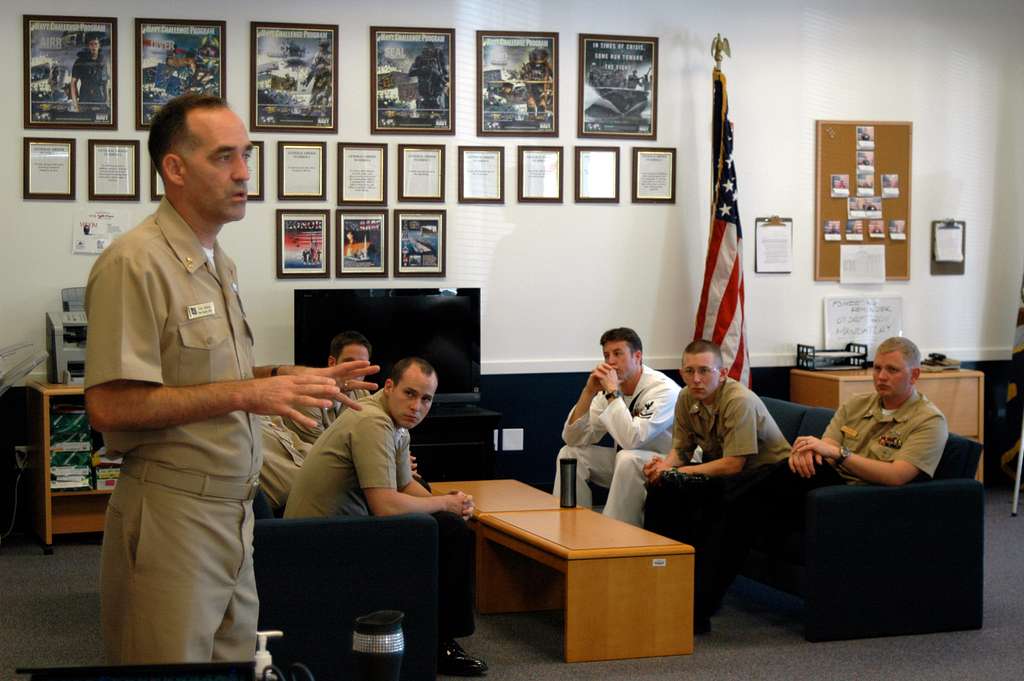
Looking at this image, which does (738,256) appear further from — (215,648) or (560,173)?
(215,648)

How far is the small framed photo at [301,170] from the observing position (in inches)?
258

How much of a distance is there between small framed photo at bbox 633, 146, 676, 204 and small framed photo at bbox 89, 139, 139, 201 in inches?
107

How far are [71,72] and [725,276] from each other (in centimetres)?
360

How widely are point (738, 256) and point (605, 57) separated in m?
1.33

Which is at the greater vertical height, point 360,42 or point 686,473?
point 360,42

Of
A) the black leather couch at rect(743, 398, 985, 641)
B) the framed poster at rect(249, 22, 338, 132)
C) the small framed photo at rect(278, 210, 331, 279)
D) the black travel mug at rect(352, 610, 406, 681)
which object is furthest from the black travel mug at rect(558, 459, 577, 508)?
the black travel mug at rect(352, 610, 406, 681)

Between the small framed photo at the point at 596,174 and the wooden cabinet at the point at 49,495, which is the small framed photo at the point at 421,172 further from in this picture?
the wooden cabinet at the point at 49,495

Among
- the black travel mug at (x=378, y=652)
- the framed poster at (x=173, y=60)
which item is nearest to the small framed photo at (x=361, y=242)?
the framed poster at (x=173, y=60)

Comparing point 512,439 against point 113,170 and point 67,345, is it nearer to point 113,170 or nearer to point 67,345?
point 67,345

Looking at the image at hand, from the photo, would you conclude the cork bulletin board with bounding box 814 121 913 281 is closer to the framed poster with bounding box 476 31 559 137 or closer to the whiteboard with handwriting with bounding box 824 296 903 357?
the whiteboard with handwriting with bounding box 824 296 903 357

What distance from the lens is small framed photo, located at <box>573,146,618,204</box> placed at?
692cm

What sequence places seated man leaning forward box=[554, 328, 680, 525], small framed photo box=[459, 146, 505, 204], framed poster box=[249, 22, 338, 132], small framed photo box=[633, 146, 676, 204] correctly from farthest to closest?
small framed photo box=[633, 146, 676, 204] < small framed photo box=[459, 146, 505, 204] < framed poster box=[249, 22, 338, 132] < seated man leaning forward box=[554, 328, 680, 525]

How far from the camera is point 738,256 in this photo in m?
6.85

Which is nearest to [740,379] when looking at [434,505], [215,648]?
[434,505]
